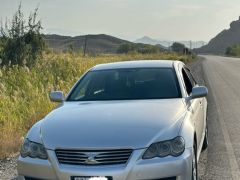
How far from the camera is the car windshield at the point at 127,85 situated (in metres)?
6.13

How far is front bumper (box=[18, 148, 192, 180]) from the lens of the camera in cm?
443

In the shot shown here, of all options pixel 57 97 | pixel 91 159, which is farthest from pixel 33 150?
pixel 57 97

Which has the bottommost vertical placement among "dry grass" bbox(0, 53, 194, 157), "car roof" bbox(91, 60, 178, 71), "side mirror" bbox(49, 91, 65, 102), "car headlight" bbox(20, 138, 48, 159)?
"dry grass" bbox(0, 53, 194, 157)

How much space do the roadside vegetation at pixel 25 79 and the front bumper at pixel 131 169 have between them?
319 centimetres

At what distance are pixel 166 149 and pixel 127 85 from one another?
185cm

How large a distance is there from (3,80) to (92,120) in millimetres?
8129

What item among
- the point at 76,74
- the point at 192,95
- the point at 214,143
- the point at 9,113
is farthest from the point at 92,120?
the point at 76,74

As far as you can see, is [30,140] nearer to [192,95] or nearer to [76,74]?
[192,95]

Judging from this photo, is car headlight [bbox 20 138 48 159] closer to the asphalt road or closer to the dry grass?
the asphalt road

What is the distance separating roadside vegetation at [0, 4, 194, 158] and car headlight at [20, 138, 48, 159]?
277 cm

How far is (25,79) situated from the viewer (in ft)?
42.0

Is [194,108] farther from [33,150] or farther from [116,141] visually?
[33,150]

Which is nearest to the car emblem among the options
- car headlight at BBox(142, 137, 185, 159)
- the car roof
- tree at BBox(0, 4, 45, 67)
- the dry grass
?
car headlight at BBox(142, 137, 185, 159)

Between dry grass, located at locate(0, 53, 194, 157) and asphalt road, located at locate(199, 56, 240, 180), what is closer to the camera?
asphalt road, located at locate(199, 56, 240, 180)
